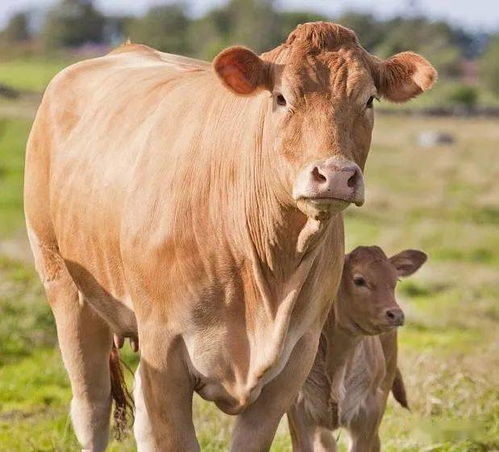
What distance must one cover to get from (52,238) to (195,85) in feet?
5.10

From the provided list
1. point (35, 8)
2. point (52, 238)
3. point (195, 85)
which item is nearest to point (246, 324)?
point (195, 85)

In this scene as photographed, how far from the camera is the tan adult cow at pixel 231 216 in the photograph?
575cm

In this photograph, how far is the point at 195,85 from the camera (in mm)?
6949

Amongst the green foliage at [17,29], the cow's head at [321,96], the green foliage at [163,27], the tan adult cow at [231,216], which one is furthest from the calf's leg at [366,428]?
the green foliage at [17,29]

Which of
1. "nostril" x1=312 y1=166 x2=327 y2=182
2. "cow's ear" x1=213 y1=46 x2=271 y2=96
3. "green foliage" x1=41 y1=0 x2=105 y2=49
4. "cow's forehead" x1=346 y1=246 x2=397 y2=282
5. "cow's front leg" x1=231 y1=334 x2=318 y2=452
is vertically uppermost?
"cow's ear" x1=213 y1=46 x2=271 y2=96

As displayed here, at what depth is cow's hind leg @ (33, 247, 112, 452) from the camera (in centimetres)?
784

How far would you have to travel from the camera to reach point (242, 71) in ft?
19.3

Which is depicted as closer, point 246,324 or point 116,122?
point 246,324

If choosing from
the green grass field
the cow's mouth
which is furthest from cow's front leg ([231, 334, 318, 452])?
the green grass field

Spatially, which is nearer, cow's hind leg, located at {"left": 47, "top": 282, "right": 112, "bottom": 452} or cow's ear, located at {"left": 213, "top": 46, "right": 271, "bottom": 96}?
cow's ear, located at {"left": 213, "top": 46, "right": 271, "bottom": 96}

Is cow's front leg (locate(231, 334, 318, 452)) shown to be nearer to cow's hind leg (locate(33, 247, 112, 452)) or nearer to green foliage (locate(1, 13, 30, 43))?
cow's hind leg (locate(33, 247, 112, 452))

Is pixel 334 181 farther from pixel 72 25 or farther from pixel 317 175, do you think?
pixel 72 25

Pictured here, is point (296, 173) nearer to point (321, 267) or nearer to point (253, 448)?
point (321, 267)

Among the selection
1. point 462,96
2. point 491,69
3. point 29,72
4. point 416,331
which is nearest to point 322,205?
point 416,331
